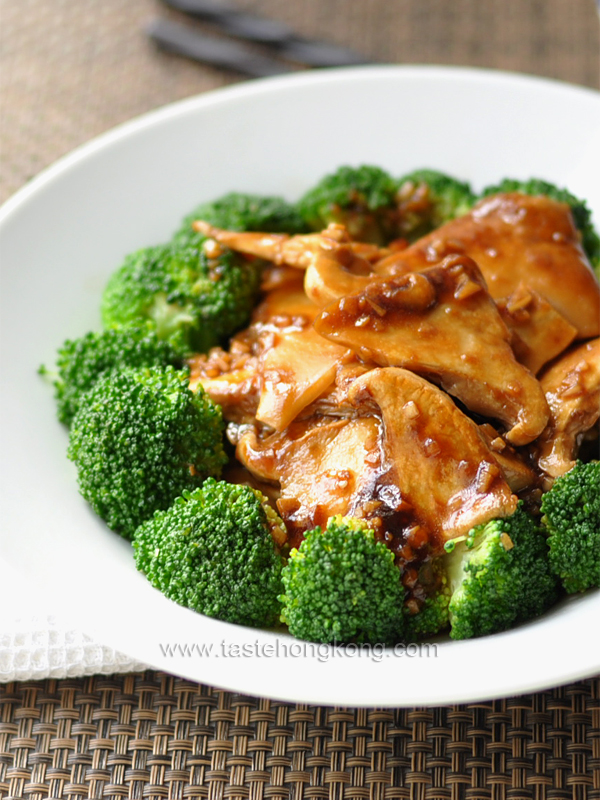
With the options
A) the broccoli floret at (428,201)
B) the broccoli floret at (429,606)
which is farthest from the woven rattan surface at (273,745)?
the broccoli floret at (428,201)

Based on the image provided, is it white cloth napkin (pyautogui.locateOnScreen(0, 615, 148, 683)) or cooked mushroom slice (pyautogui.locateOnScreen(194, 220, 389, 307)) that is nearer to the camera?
white cloth napkin (pyautogui.locateOnScreen(0, 615, 148, 683))

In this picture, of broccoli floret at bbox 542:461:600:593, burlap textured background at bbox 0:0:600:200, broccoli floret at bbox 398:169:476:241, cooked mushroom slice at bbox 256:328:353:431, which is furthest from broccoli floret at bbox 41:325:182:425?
burlap textured background at bbox 0:0:600:200

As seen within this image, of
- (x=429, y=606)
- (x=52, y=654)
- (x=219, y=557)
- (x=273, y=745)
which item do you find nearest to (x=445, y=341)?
(x=429, y=606)

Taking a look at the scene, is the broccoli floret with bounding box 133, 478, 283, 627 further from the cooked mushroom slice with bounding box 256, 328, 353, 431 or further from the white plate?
the cooked mushroom slice with bounding box 256, 328, 353, 431

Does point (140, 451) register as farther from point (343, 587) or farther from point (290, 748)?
point (290, 748)

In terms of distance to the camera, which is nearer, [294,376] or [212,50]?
[294,376]
